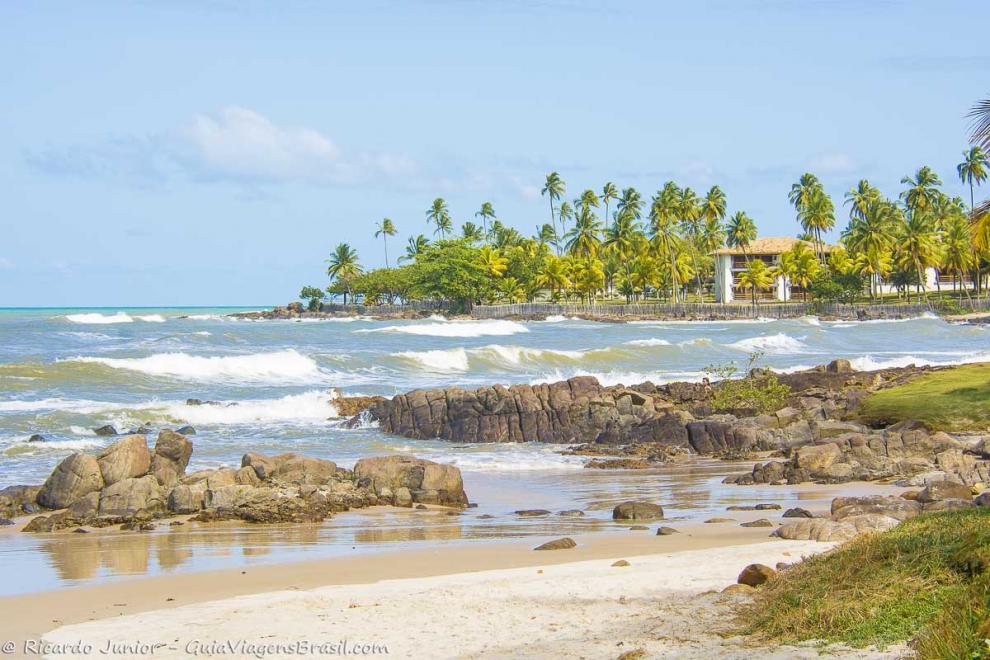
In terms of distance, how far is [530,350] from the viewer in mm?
49812

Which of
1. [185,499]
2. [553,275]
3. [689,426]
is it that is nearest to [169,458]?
[185,499]

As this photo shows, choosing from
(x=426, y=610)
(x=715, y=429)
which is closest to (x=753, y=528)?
(x=426, y=610)

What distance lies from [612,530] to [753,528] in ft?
5.36

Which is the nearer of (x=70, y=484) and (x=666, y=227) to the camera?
(x=70, y=484)

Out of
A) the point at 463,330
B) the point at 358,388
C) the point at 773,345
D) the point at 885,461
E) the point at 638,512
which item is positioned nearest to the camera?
the point at 638,512

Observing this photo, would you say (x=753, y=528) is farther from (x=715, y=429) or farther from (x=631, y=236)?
(x=631, y=236)

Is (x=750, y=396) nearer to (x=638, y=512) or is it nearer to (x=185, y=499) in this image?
(x=638, y=512)

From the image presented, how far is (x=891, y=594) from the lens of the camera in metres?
6.89

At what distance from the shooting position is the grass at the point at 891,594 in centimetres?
601

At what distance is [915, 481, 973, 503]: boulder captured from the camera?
1303 cm

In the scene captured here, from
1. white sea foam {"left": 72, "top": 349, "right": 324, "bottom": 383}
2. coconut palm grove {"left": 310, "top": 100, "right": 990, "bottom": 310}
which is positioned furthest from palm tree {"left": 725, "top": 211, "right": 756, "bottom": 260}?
white sea foam {"left": 72, "top": 349, "right": 324, "bottom": 383}

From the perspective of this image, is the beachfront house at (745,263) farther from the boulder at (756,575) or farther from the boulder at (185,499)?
the boulder at (756,575)

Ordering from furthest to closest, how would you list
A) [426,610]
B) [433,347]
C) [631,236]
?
[631,236] → [433,347] → [426,610]

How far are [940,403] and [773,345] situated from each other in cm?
3570
